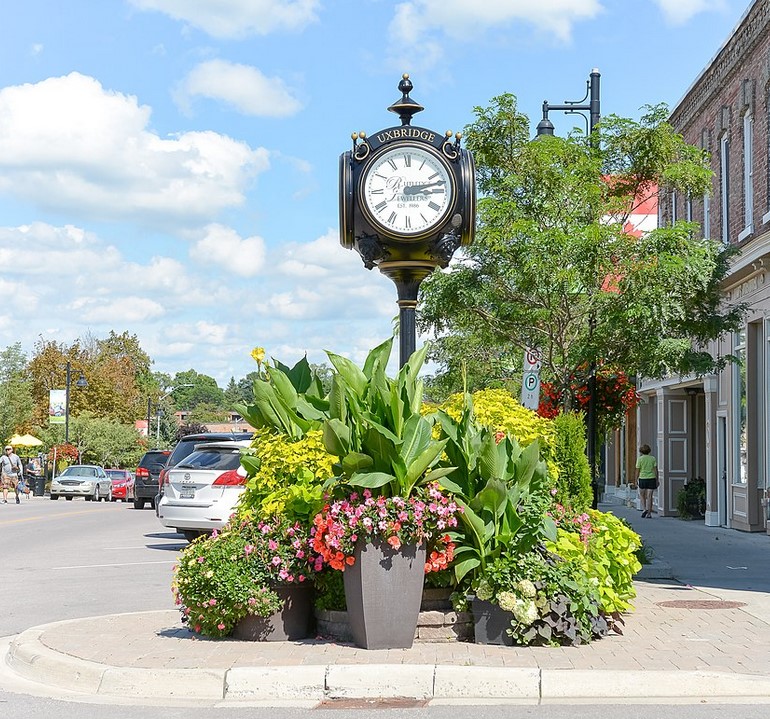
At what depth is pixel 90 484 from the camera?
150 feet

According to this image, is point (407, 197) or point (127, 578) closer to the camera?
point (407, 197)

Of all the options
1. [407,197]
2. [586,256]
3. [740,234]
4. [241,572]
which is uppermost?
[740,234]

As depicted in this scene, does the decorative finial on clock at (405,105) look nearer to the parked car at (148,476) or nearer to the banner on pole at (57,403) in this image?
the parked car at (148,476)

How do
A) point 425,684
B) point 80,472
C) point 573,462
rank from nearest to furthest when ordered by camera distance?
point 425,684
point 573,462
point 80,472

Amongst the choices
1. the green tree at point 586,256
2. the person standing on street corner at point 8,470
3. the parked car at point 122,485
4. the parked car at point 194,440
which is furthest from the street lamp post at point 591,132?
the parked car at point 122,485

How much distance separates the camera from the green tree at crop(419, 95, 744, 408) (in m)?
15.7

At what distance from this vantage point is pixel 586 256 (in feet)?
51.2

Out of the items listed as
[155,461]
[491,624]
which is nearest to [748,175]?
[491,624]

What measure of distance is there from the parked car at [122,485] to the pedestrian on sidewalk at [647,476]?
22222 millimetres

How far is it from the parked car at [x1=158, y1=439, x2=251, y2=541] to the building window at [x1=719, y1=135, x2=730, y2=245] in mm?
12067

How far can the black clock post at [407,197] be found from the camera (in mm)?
9789

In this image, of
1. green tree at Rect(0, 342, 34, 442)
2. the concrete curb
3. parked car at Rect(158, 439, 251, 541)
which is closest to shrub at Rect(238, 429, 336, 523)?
the concrete curb

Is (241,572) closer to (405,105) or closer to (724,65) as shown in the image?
(405,105)

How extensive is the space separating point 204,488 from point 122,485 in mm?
30103
